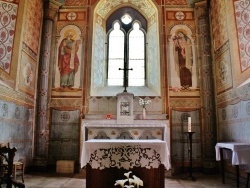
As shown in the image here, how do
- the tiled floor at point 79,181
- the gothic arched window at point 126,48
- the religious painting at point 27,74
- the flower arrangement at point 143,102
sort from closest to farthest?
the tiled floor at point 79,181, the religious painting at point 27,74, the flower arrangement at point 143,102, the gothic arched window at point 126,48

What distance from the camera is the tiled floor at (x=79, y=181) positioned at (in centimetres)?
609

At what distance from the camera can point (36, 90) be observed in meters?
8.76

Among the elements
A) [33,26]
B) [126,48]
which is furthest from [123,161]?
[126,48]

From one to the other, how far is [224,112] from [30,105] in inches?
241

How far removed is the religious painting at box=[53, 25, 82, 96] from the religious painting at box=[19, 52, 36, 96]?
0.87 meters

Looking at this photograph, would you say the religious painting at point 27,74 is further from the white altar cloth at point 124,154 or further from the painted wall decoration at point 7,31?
the white altar cloth at point 124,154

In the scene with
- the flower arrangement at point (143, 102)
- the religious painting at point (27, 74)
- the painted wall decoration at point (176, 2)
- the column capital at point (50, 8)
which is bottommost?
the flower arrangement at point (143, 102)

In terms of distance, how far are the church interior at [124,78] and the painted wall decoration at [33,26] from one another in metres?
0.03

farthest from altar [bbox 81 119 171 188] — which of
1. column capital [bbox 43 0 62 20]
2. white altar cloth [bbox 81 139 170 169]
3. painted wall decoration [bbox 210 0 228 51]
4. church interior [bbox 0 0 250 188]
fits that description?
column capital [bbox 43 0 62 20]

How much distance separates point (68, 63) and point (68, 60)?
0.11 m

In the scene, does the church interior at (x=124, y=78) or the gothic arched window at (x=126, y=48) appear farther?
the gothic arched window at (x=126, y=48)

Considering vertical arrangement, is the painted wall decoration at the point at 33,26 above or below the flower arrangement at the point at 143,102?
above

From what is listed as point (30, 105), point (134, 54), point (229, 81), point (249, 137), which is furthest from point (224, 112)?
point (30, 105)

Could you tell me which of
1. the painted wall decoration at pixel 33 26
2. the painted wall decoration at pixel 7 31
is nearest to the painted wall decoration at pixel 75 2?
the painted wall decoration at pixel 33 26
